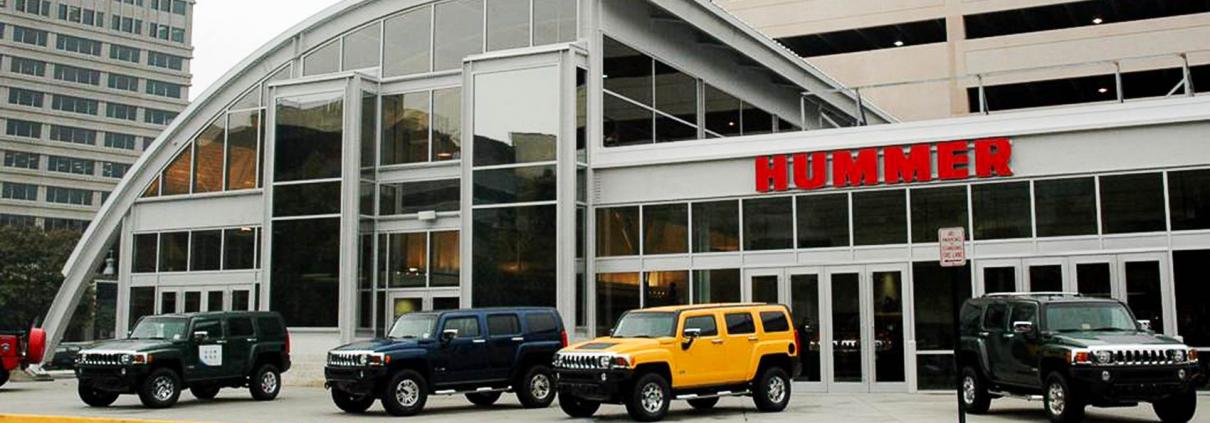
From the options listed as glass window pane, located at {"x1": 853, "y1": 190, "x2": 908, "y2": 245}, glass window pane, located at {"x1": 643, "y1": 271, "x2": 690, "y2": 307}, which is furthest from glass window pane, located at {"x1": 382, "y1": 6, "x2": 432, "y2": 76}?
glass window pane, located at {"x1": 853, "y1": 190, "x2": 908, "y2": 245}

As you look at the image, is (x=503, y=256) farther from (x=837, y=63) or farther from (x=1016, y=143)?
(x=837, y=63)

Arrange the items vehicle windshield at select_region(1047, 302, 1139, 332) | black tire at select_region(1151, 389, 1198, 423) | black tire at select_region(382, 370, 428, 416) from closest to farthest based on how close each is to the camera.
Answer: black tire at select_region(1151, 389, 1198, 423) < vehicle windshield at select_region(1047, 302, 1139, 332) < black tire at select_region(382, 370, 428, 416)

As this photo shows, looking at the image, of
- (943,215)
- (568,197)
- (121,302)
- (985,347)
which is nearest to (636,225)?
(568,197)

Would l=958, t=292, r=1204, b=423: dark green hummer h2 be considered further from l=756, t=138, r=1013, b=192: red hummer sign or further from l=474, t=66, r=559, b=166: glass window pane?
l=474, t=66, r=559, b=166: glass window pane

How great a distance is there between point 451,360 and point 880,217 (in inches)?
378

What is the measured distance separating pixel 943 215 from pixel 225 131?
2087 centimetres

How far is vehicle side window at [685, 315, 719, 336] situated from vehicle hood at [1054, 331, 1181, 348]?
16.7ft

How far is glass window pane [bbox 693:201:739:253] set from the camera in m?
26.0

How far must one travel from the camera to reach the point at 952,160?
23.8m

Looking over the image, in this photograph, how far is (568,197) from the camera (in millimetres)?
26781

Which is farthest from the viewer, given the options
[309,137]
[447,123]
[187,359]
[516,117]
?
[309,137]

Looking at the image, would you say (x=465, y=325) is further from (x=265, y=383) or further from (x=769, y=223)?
(x=769, y=223)

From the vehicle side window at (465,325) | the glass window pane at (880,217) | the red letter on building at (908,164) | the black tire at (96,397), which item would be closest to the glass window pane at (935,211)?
the glass window pane at (880,217)

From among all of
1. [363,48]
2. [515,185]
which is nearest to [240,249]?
[363,48]
